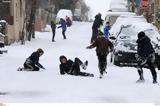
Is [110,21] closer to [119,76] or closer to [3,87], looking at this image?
[119,76]

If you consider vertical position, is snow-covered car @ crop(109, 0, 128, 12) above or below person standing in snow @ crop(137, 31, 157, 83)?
below

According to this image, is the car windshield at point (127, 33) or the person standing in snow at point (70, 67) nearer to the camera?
the person standing in snow at point (70, 67)

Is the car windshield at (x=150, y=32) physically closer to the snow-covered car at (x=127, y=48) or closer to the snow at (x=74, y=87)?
the snow-covered car at (x=127, y=48)

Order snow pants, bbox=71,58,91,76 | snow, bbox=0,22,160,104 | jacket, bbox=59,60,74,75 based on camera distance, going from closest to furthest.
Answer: snow, bbox=0,22,160,104 < snow pants, bbox=71,58,91,76 < jacket, bbox=59,60,74,75

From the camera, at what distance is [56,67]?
848 inches

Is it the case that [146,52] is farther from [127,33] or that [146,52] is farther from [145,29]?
[145,29]

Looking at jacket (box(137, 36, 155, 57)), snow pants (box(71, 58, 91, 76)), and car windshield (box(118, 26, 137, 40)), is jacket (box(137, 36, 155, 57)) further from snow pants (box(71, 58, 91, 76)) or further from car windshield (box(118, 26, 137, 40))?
car windshield (box(118, 26, 137, 40))

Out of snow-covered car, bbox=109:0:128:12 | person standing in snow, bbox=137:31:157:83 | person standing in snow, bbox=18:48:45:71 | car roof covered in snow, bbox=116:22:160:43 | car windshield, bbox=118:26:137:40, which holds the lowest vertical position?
snow-covered car, bbox=109:0:128:12

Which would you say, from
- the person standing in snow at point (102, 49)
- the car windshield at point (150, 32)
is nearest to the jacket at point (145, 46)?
the person standing in snow at point (102, 49)

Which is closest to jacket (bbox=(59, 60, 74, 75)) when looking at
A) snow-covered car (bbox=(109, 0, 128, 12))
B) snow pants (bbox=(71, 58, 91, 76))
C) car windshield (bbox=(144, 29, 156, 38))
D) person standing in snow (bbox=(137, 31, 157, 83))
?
snow pants (bbox=(71, 58, 91, 76))

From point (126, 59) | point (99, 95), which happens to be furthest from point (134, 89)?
point (126, 59)

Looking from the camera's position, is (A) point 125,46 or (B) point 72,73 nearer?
(B) point 72,73

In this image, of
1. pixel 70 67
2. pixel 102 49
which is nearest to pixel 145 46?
pixel 102 49

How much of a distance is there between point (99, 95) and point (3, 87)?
8.66 feet
